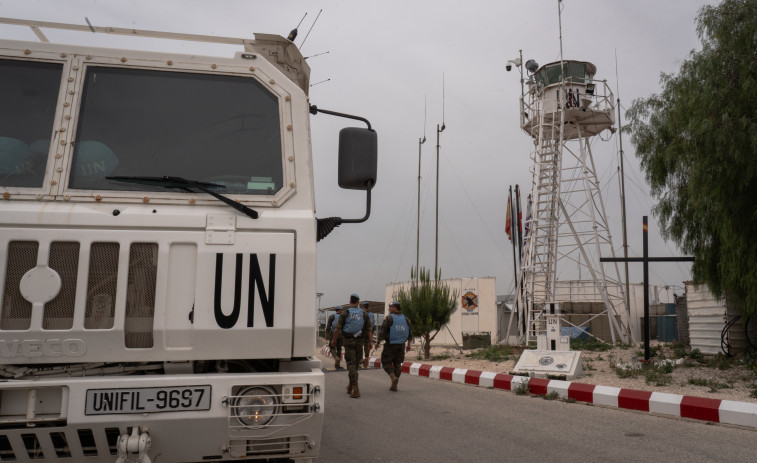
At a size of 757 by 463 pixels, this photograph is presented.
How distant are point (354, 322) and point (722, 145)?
7.50 m

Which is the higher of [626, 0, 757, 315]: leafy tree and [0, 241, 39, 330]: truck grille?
[626, 0, 757, 315]: leafy tree

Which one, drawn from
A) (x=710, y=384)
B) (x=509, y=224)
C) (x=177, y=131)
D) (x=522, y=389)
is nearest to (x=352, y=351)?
(x=522, y=389)

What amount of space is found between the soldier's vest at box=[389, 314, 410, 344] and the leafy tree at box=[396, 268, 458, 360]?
26.0 feet

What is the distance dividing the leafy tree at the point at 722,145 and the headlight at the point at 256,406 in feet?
35.5

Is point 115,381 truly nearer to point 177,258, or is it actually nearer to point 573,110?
point 177,258

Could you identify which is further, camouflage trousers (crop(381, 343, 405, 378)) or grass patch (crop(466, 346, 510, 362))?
grass patch (crop(466, 346, 510, 362))

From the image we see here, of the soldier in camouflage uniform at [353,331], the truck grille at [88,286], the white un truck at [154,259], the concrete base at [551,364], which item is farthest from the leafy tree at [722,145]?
the truck grille at [88,286]

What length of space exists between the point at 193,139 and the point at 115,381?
1.46m

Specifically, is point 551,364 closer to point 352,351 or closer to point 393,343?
point 393,343

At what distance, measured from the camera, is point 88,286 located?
10.8ft

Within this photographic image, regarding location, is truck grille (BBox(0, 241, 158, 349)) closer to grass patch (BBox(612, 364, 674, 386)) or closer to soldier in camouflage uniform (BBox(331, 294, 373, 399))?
soldier in camouflage uniform (BBox(331, 294, 373, 399))

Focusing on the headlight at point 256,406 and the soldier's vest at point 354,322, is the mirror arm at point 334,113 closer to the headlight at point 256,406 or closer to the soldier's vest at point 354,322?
the headlight at point 256,406

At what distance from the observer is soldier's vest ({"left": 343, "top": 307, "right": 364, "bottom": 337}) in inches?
435

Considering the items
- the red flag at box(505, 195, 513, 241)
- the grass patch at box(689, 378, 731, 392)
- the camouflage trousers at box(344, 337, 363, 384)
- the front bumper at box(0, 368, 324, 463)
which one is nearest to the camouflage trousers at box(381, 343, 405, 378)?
the camouflage trousers at box(344, 337, 363, 384)
